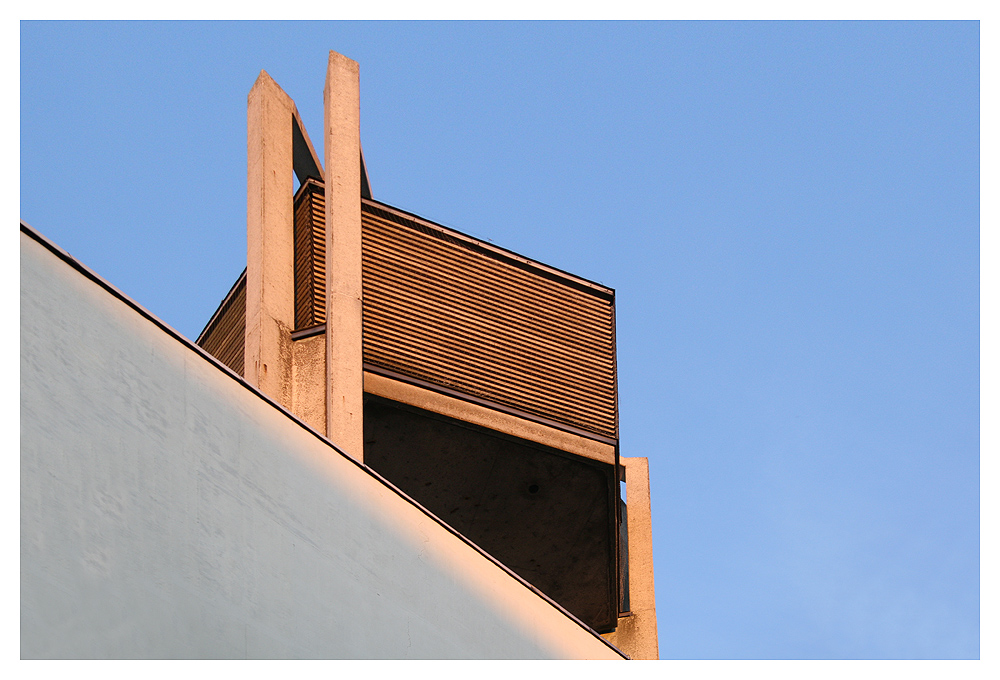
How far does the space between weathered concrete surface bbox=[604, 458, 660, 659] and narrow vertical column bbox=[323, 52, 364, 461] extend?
16.5ft

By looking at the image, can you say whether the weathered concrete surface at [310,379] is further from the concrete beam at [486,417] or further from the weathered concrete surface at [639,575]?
the weathered concrete surface at [639,575]

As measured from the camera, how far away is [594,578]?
13875 mm

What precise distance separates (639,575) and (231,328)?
5.52 metres

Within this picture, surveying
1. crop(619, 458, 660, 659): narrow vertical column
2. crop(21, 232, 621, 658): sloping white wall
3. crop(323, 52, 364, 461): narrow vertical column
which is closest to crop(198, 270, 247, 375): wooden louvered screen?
crop(323, 52, 364, 461): narrow vertical column

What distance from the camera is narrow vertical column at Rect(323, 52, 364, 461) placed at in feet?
35.2

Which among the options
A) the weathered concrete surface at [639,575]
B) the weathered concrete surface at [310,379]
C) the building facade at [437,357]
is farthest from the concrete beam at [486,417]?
the weathered concrete surface at [639,575]

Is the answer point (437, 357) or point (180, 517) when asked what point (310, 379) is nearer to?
point (437, 357)

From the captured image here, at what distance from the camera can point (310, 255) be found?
470 inches

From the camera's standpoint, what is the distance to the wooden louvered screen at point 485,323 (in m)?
11.9

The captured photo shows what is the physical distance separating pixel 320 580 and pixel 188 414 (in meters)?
1.15

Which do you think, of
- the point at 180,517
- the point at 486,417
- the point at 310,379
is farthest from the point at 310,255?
the point at 180,517

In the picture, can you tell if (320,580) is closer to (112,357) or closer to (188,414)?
(188,414)

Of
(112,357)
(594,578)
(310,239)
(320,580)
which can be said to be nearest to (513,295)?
(310,239)

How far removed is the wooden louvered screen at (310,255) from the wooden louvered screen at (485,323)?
43 centimetres
